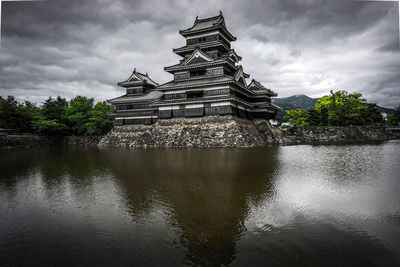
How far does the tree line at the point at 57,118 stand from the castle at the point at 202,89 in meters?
6.53

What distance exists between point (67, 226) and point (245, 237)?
137 inches

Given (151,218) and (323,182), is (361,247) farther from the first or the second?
(323,182)

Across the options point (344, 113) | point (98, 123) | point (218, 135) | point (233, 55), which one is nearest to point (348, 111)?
point (344, 113)

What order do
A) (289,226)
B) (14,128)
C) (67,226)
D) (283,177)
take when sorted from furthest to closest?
(14,128), (283,177), (67,226), (289,226)

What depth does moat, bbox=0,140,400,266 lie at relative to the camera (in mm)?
2980

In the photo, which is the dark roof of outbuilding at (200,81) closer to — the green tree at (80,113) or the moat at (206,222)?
the moat at (206,222)

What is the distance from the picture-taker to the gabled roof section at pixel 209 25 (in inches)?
1079

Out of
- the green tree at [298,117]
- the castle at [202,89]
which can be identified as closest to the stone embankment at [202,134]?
the castle at [202,89]

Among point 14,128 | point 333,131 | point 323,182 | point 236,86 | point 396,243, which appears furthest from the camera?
point 14,128

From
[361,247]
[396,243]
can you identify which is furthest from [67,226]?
[396,243]

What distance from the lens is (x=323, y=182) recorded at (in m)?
6.95

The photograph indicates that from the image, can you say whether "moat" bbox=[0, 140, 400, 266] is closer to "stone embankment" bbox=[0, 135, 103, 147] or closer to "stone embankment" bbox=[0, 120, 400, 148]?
"stone embankment" bbox=[0, 120, 400, 148]

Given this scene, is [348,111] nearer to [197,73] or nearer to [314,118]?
[314,118]

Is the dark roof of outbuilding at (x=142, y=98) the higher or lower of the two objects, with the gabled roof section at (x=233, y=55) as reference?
lower
